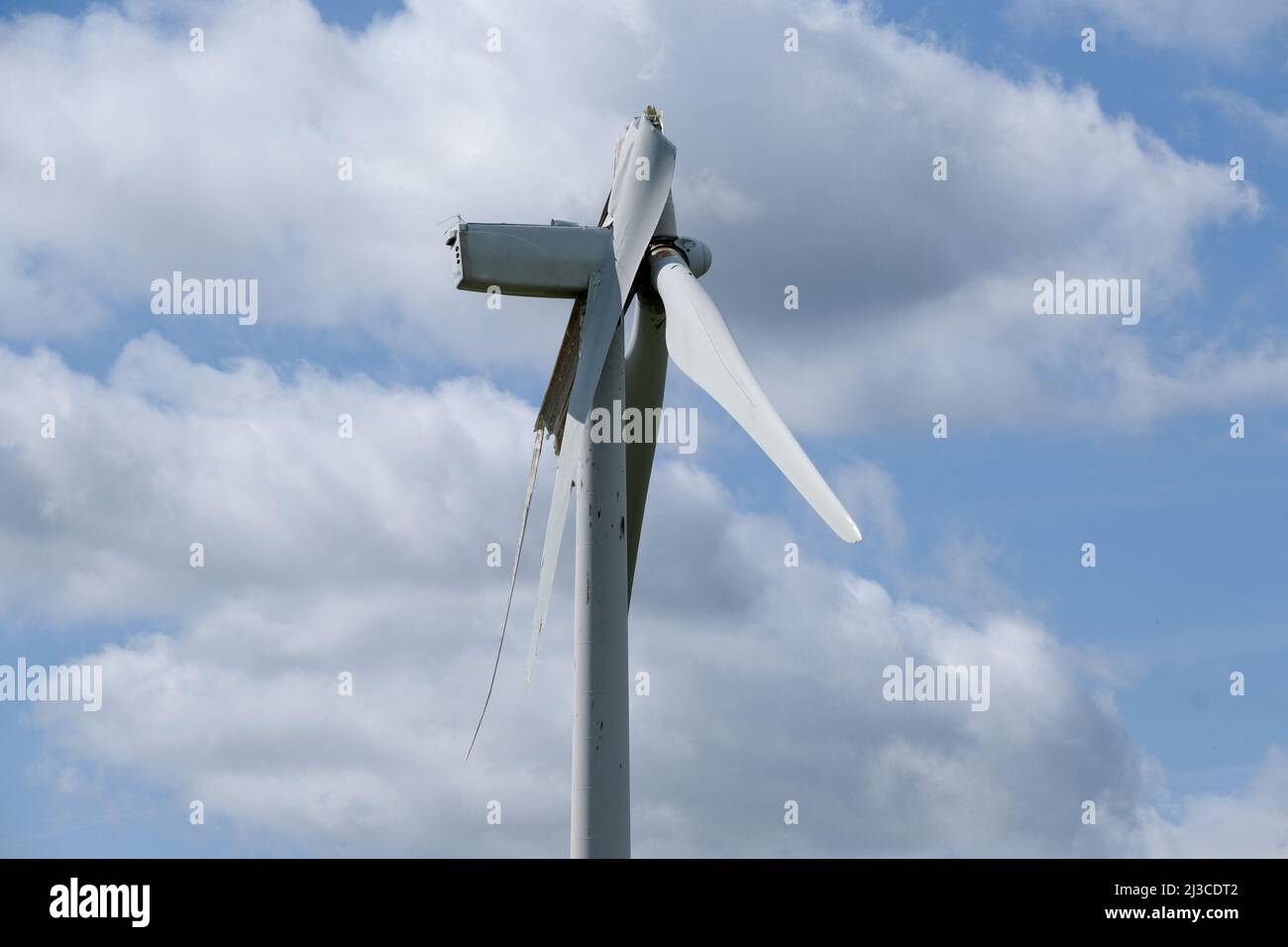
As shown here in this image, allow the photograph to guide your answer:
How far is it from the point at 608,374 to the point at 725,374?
3216 millimetres

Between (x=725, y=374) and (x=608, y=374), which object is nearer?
(x=725, y=374)

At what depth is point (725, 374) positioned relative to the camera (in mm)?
24078

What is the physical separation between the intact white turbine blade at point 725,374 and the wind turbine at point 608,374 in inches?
1.2

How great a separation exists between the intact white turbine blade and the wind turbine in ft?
0.10

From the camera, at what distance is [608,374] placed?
26688mm

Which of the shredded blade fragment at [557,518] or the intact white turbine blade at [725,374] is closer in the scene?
the intact white turbine blade at [725,374]

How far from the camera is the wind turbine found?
25.1 meters

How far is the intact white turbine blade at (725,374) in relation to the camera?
67.5ft

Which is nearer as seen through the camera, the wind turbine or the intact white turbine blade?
the intact white turbine blade

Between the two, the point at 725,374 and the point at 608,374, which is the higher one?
the point at 608,374
